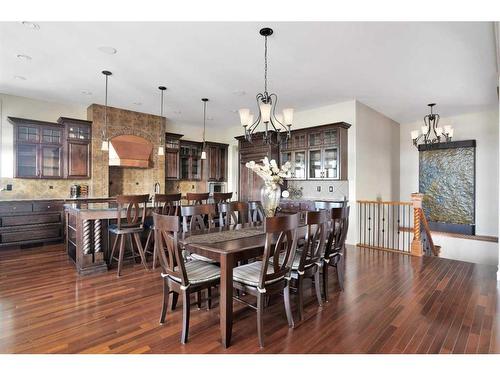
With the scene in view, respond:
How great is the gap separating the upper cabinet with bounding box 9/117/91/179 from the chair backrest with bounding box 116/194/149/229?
289cm

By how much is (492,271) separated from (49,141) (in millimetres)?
8053

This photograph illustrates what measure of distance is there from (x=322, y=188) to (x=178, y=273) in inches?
186

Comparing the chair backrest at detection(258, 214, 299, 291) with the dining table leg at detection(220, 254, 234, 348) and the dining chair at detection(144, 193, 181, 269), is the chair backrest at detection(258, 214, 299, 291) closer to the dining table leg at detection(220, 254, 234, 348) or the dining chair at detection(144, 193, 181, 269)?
the dining table leg at detection(220, 254, 234, 348)

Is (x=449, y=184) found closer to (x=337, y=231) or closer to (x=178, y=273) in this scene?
(x=337, y=231)

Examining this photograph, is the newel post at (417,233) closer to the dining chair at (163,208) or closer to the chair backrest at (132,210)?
the dining chair at (163,208)

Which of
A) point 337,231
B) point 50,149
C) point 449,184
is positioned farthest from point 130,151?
point 449,184

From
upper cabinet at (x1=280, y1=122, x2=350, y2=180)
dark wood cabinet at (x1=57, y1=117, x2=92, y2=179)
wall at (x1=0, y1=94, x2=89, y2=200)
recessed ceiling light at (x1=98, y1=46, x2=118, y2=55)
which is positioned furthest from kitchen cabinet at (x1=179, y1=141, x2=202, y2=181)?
recessed ceiling light at (x1=98, y1=46, x2=118, y2=55)

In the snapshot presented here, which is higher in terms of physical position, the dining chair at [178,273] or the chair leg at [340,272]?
the dining chair at [178,273]

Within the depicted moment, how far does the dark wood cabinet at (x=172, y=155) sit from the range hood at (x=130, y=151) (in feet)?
2.02

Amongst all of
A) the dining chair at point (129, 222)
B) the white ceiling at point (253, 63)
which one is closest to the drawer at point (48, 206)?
the white ceiling at point (253, 63)

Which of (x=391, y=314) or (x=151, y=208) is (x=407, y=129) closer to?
(x=391, y=314)

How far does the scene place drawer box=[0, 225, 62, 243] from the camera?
4.90 m

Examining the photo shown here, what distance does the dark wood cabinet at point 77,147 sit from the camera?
227 inches
